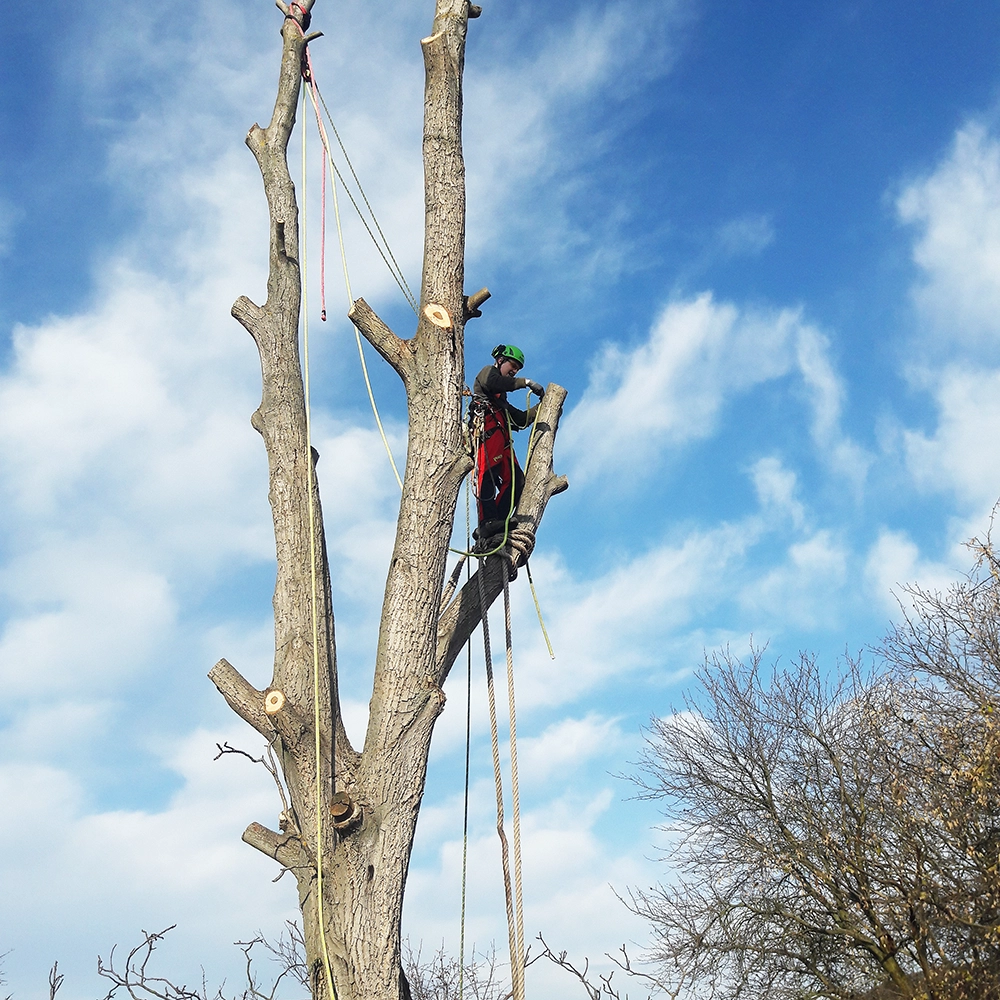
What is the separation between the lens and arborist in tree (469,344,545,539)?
467 cm

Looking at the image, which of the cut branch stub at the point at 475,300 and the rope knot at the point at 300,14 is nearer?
the cut branch stub at the point at 475,300

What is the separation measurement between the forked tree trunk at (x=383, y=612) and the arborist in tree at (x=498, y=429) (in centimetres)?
14

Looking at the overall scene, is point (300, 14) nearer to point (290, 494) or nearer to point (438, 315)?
point (438, 315)

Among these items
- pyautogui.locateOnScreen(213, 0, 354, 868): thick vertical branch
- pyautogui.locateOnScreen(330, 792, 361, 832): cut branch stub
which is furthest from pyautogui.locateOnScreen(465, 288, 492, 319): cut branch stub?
pyautogui.locateOnScreen(330, 792, 361, 832): cut branch stub

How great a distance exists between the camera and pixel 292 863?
3855mm

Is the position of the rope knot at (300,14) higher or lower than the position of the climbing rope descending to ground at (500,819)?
higher

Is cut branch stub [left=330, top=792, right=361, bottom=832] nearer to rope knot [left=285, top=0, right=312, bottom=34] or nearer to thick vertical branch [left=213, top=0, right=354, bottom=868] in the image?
thick vertical branch [left=213, top=0, right=354, bottom=868]

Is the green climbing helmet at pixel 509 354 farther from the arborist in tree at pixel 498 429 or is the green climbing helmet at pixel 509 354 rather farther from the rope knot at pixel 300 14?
the rope knot at pixel 300 14

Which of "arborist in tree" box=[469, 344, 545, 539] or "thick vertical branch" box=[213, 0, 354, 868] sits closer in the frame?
"thick vertical branch" box=[213, 0, 354, 868]

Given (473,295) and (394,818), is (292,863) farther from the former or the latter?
(473,295)

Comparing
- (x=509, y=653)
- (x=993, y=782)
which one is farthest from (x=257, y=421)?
(x=993, y=782)

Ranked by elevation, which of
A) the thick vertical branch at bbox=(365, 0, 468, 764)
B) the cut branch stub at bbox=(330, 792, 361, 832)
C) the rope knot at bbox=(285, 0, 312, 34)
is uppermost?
the rope knot at bbox=(285, 0, 312, 34)

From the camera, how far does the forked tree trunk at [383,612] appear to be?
368cm

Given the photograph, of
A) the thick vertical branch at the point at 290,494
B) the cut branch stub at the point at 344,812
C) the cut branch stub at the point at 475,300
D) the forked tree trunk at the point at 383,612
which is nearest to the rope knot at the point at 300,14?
the thick vertical branch at the point at 290,494
